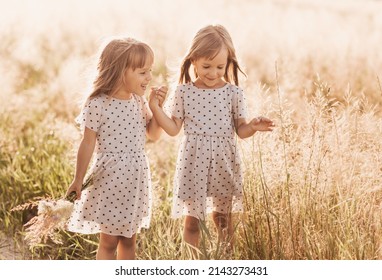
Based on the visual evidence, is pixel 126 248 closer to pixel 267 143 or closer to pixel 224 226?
pixel 224 226

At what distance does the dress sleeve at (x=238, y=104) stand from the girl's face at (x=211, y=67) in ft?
0.41

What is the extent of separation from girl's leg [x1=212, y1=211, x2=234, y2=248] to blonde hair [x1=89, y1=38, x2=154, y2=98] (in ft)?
2.82

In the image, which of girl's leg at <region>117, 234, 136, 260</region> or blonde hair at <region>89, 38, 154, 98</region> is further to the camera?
girl's leg at <region>117, 234, 136, 260</region>

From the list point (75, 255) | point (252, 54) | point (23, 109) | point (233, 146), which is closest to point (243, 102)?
point (233, 146)

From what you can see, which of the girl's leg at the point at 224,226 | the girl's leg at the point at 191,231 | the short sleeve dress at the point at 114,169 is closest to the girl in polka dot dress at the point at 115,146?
the short sleeve dress at the point at 114,169

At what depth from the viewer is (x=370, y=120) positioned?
3.55 m

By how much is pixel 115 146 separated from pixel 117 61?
41 centimetres

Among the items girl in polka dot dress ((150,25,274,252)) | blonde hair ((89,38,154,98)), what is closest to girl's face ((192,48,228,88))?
girl in polka dot dress ((150,25,274,252))

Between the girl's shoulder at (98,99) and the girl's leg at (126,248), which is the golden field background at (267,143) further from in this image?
the girl's leg at (126,248)

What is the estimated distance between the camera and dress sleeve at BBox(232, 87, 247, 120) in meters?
3.50

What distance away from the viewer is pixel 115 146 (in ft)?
10.9

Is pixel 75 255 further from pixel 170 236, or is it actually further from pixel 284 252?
pixel 284 252

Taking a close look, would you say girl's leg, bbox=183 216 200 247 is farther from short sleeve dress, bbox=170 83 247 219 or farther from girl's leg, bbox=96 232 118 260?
girl's leg, bbox=96 232 118 260

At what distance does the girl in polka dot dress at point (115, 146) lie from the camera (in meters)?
3.27
